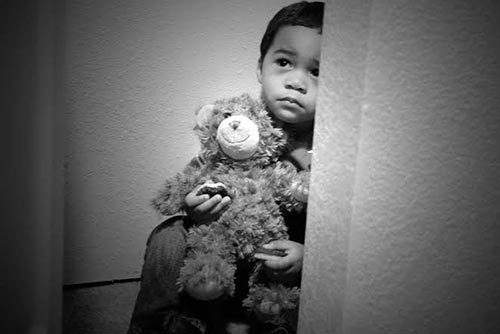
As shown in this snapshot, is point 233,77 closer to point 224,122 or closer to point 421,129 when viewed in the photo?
point 224,122

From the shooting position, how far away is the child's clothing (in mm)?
798

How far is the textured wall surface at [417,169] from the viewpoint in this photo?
45 cm

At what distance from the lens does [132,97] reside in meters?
1.19

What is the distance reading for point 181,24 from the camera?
1.19m

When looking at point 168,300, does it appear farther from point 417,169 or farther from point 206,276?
point 417,169

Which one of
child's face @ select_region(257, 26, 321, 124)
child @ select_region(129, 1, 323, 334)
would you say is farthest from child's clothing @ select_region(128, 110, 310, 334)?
child's face @ select_region(257, 26, 321, 124)

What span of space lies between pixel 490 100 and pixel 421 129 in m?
0.09

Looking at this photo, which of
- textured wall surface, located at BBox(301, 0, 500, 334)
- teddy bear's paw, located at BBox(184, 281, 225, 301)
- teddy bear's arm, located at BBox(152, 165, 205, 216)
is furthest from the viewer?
teddy bear's arm, located at BBox(152, 165, 205, 216)

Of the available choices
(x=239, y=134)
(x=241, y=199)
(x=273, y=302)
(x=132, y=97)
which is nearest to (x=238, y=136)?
(x=239, y=134)

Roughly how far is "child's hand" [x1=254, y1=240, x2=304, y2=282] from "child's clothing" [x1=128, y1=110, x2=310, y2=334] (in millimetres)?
163

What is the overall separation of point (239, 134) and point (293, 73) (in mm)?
180

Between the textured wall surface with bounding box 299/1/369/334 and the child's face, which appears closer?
the textured wall surface with bounding box 299/1/369/334

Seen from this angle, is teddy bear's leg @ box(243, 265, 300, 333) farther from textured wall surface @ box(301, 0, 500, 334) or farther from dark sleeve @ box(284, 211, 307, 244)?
textured wall surface @ box(301, 0, 500, 334)

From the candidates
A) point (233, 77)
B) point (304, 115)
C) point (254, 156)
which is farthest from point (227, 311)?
point (233, 77)
